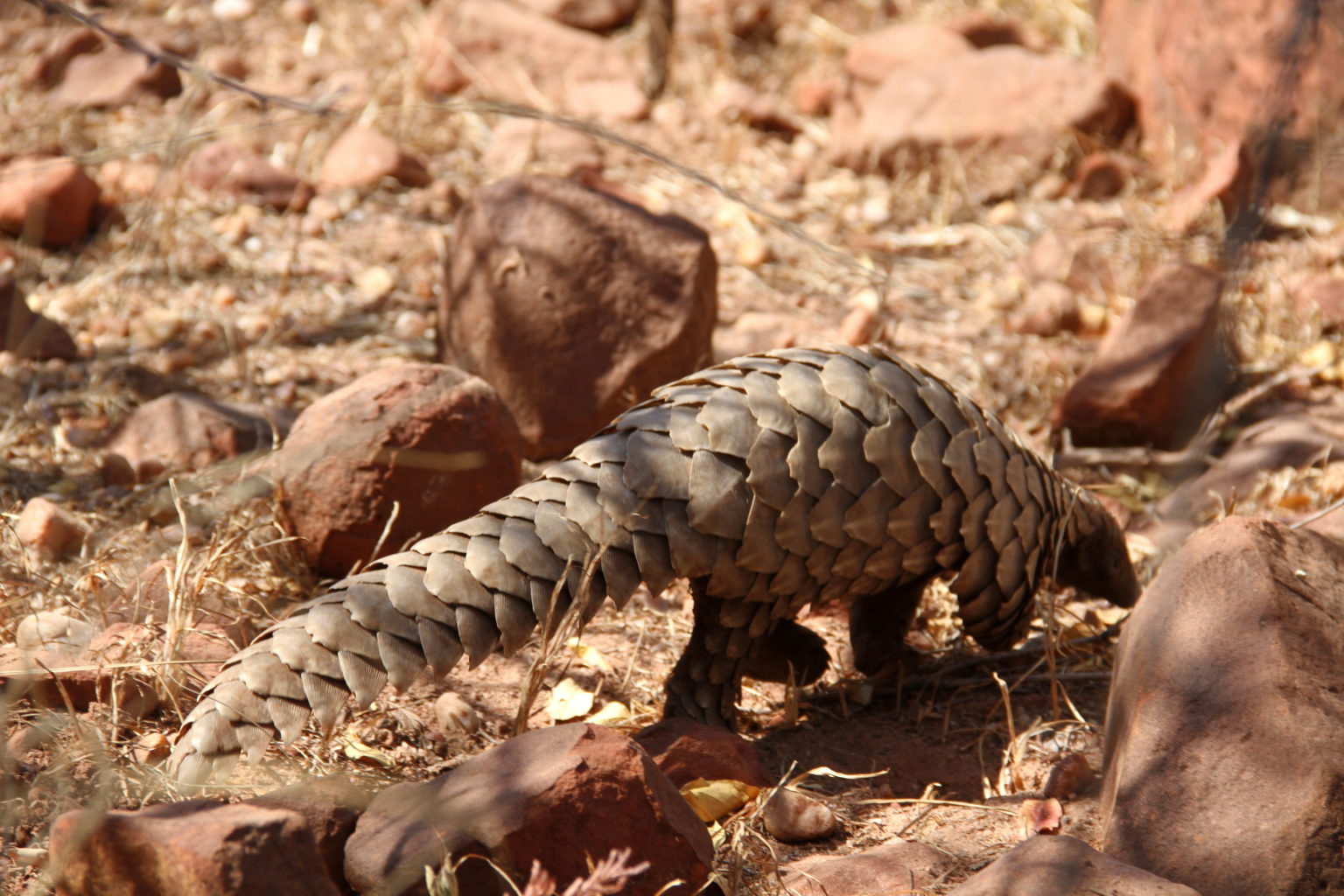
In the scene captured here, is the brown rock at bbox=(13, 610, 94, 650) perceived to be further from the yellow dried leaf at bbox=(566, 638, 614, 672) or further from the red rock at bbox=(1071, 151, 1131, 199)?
the red rock at bbox=(1071, 151, 1131, 199)

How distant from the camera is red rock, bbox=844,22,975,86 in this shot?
20.1ft

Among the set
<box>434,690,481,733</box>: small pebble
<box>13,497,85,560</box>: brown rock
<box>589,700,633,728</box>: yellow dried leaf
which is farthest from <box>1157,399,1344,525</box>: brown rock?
<box>13,497,85,560</box>: brown rock

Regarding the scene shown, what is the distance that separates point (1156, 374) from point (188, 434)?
2.71m

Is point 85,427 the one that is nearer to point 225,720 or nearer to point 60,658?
point 60,658

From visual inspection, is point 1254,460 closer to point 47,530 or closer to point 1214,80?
point 1214,80

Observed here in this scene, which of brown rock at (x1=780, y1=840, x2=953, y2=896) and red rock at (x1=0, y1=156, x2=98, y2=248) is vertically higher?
red rock at (x1=0, y1=156, x2=98, y2=248)

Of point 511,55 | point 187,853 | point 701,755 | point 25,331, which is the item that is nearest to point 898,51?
point 511,55

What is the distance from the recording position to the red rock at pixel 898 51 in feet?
20.1

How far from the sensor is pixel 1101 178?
538 centimetres

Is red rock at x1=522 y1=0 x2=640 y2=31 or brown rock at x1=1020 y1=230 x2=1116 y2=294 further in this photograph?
red rock at x1=522 y1=0 x2=640 y2=31

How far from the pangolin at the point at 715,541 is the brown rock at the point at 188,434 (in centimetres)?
115

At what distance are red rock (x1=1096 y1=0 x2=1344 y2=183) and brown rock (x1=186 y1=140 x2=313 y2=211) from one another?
3610 mm

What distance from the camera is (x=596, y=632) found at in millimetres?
2904

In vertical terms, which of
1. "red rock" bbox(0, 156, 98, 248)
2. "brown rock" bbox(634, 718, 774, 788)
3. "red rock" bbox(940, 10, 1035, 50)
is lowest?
"brown rock" bbox(634, 718, 774, 788)
